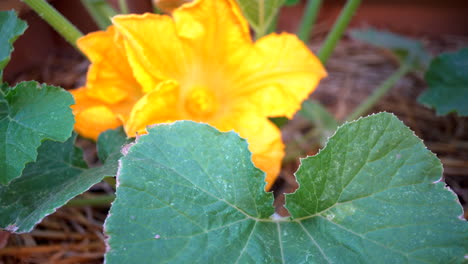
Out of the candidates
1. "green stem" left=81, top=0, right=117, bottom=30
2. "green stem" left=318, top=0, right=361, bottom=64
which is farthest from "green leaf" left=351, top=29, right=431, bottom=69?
"green stem" left=81, top=0, right=117, bottom=30

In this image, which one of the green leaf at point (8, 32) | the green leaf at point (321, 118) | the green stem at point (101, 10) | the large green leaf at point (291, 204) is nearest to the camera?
the large green leaf at point (291, 204)

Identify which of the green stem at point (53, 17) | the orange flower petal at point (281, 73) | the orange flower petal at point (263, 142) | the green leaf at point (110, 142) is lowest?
the orange flower petal at point (263, 142)

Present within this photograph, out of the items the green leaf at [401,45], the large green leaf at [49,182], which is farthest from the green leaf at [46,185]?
the green leaf at [401,45]

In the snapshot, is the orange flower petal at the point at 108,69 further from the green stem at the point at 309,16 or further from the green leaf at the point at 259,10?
the green stem at the point at 309,16

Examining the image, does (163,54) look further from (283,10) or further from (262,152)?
(283,10)

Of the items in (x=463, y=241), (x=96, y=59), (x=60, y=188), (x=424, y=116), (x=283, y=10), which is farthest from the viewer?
(x=283, y=10)

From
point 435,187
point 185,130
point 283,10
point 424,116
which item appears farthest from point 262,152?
point 283,10

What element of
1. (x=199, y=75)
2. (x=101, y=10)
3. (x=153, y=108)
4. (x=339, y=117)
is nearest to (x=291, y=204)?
(x=153, y=108)
